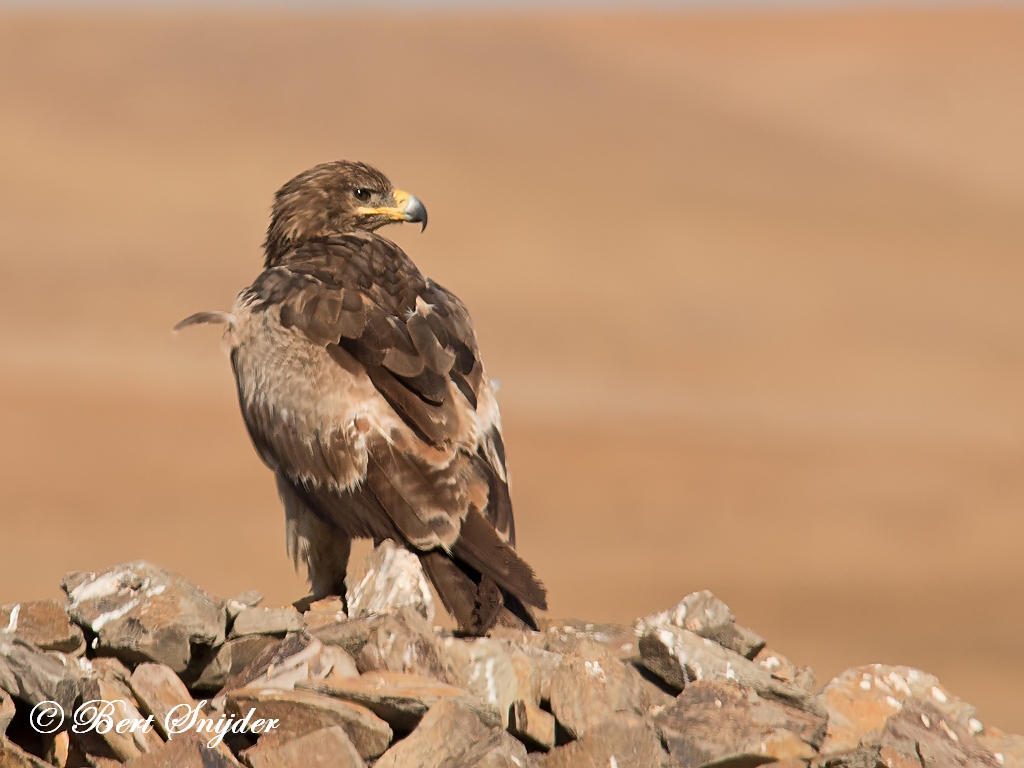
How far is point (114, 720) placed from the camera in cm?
456

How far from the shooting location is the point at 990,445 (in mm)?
25609

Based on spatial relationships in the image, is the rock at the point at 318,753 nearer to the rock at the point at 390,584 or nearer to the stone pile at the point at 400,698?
the stone pile at the point at 400,698

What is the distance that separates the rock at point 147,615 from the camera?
16.4 feet

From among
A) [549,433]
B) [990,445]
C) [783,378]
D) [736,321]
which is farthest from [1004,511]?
[736,321]

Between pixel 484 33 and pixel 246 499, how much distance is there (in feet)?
172

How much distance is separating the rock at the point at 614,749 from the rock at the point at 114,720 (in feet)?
4.18

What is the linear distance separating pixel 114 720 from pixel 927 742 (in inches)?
103

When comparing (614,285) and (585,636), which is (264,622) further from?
(614,285)

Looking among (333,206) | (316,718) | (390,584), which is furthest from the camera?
(333,206)

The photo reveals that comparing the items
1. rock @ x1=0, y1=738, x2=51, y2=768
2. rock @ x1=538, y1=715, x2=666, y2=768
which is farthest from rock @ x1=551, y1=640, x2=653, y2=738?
rock @ x1=0, y1=738, x2=51, y2=768

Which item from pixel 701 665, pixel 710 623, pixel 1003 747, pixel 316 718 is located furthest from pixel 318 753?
pixel 1003 747

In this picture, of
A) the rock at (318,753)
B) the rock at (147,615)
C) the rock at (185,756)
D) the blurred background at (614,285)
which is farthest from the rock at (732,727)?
the blurred background at (614,285)

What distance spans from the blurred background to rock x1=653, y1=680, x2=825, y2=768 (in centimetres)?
1038

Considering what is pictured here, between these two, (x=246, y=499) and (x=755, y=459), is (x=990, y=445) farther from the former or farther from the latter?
(x=246, y=499)
